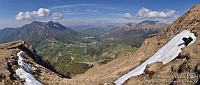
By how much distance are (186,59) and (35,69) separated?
34.9 m

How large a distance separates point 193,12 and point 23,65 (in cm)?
4013

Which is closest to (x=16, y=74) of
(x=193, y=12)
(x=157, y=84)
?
(x=157, y=84)

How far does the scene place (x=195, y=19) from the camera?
187 feet

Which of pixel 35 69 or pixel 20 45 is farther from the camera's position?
pixel 20 45

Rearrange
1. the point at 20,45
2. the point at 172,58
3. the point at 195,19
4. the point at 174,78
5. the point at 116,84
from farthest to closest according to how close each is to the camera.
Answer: the point at 20,45 < the point at 195,19 < the point at 116,84 < the point at 172,58 < the point at 174,78

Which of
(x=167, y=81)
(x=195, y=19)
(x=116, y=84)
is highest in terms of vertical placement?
(x=195, y=19)

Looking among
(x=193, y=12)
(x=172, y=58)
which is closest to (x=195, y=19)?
(x=193, y=12)

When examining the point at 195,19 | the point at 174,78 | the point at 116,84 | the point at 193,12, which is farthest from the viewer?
the point at 193,12

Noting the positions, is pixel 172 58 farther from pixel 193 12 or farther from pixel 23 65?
pixel 23 65

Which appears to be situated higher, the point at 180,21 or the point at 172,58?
the point at 180,21

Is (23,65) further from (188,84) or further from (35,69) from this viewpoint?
(188,84)

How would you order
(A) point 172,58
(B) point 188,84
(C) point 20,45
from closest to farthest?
(B) point 188,84 → (A) point 172,58 → (C) point 20,45

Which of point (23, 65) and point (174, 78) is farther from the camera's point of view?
point (23, 65)

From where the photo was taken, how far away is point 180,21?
67938 mm
